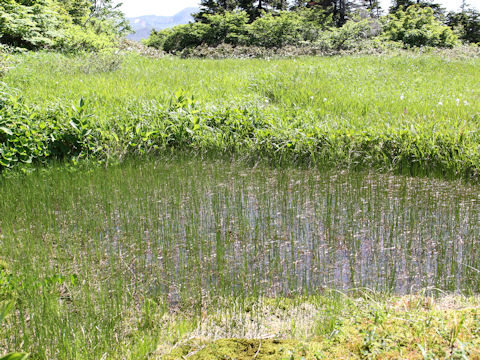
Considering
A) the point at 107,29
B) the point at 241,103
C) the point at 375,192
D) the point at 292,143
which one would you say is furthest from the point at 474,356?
the point at 107,29

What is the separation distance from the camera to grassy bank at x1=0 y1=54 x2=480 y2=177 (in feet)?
19.8

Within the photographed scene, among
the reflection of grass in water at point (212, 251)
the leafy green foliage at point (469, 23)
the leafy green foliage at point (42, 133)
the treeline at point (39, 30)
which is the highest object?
the leafy green foliage at point (469, 23)

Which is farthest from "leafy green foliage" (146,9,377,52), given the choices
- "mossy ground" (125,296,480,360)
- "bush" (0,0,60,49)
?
"mossy ground" (125,296,480,360)

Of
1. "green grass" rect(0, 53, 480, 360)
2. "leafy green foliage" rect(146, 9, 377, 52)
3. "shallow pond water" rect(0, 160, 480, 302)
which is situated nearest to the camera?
"green grass" rect(0, 53, 480, 360)

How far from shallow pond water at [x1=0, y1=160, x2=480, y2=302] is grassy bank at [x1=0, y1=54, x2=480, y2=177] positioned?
631mm

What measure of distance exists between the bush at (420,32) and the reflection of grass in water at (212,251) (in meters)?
17.9

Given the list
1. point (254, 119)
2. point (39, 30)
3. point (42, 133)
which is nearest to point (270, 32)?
point (39, 30)

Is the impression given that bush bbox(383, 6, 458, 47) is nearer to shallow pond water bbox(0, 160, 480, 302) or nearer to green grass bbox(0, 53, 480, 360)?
green grass bbox(0, 53, 480, 360)

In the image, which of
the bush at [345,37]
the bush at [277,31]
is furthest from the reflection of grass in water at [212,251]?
the bush at [277,31]

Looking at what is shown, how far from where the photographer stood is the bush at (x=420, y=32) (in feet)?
66.5

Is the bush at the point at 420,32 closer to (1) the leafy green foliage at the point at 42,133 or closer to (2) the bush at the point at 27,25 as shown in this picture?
(2) the bush at the point at 27,25

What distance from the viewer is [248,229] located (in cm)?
410

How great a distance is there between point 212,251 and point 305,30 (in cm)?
2005

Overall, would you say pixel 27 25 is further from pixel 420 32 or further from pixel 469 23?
pixel 469 23
